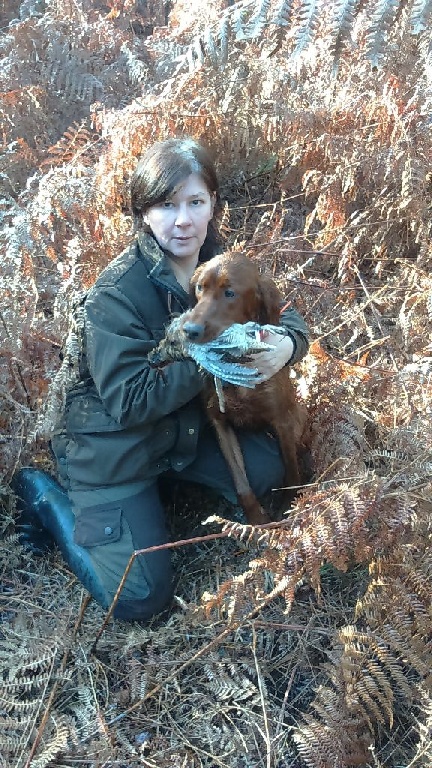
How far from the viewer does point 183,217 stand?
2.71 meters

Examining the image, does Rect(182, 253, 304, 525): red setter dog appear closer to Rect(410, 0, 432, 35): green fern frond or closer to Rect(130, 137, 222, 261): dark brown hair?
Rect(130, 137, 222, 261): dark brown hair

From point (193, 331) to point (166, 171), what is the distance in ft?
2.51

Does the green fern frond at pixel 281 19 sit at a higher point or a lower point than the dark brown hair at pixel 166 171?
higher

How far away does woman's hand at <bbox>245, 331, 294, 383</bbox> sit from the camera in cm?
259

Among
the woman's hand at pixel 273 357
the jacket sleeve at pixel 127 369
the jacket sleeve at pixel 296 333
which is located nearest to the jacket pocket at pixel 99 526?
the jacket sleeve at pixel 127 369

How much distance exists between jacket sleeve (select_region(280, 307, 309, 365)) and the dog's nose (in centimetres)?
55

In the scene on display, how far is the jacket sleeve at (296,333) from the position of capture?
282 centimetres

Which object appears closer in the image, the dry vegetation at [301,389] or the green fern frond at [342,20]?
the green fern frond at [342,20]

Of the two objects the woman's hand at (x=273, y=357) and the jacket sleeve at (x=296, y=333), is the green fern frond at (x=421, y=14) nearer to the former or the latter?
the woman's hand at (x=273, y=357)

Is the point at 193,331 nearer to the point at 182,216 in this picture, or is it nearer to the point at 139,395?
the point at 139,395

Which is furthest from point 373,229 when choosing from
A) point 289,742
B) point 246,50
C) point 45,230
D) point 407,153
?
point 289,742

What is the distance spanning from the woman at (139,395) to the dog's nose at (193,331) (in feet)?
0.58

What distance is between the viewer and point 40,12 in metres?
5.98

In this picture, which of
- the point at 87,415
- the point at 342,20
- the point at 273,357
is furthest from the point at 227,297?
the point at 342,20
